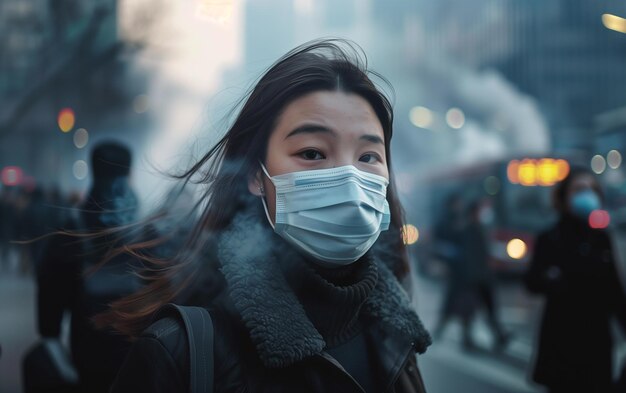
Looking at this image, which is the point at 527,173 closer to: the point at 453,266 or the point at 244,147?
the point at 453,266

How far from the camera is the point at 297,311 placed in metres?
1.33

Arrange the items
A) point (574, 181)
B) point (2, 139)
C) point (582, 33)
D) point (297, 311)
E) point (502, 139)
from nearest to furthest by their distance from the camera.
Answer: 1. point (297, 311)
2. point (574, 181)
3. point (2, 139)
4. point (582, 33)
5. point (502, 139)

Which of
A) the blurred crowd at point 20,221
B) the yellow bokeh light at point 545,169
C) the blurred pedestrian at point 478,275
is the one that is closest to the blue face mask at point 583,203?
the blurred pedestrian at point 478,275

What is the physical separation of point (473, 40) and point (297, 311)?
44.8 feet

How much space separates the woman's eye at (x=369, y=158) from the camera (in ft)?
4.80

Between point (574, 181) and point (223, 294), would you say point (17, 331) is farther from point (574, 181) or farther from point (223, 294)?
point (223, 294)

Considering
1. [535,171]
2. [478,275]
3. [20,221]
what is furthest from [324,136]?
[535,171]

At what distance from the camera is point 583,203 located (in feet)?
12.1

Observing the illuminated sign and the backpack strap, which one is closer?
the backpack strap

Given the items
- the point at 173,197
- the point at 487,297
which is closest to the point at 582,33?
the point at 487,297

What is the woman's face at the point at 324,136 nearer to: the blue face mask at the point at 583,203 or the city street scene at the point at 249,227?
the city street scene at the point at 249,227

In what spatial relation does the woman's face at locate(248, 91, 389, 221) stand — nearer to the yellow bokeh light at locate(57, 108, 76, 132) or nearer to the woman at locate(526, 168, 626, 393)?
the woman at locate(526, 168, 626, 393)

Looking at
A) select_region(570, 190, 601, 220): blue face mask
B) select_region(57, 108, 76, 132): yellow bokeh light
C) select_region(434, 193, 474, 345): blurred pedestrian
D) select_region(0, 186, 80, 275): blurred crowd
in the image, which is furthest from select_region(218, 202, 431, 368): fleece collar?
select_region(0, 186, 80, 275): blurred crowd

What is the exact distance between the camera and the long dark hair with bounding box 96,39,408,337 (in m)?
1.45
